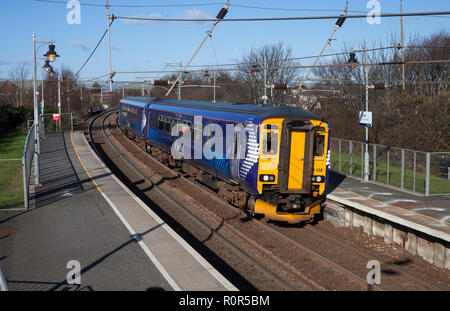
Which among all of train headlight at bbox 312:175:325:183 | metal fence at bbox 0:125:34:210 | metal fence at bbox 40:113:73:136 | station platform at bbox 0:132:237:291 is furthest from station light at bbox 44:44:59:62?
metal fence at bbox 40:113:73:136

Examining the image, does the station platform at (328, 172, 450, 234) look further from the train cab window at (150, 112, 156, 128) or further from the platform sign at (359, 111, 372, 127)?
the train cab window at (150, 112, 156, 128)

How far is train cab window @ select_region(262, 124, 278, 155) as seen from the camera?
41.1 feet

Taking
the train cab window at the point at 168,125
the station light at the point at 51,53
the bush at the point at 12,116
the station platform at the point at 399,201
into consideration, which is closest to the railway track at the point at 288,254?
the station platform at the point at 399,201

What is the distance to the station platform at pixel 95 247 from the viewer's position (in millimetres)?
8906

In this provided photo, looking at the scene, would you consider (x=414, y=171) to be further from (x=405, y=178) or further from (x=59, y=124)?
(x=59, y=124)

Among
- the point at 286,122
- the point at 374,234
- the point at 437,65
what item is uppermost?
the point at 437,65

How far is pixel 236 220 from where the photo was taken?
14500 millimetres

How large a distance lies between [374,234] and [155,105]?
15534 mm

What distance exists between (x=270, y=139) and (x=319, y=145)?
1.70 meters

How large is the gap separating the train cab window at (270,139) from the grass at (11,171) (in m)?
8.90

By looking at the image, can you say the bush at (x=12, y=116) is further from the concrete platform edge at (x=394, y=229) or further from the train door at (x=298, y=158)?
the concrete platform edge at (x=394, y=229)

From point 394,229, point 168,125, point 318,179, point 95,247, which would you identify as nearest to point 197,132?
point 168,125
